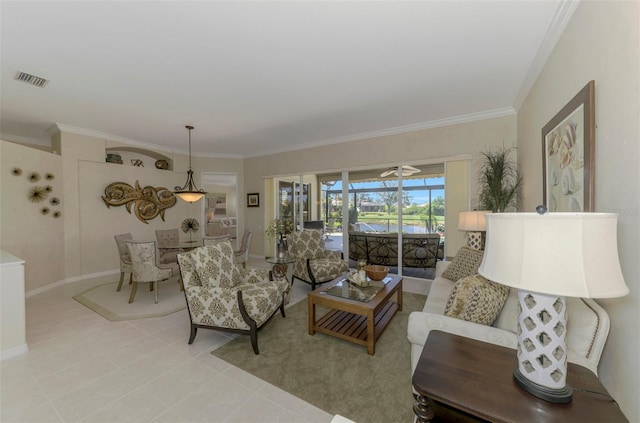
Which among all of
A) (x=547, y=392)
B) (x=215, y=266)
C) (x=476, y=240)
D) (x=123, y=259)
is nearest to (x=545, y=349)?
(x=547, y=392)

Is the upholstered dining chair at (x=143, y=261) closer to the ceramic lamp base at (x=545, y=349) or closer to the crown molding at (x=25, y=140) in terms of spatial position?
the crown molding at (x=25, y=140)

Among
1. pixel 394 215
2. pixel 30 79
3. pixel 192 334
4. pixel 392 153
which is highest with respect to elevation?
pixel 30 79

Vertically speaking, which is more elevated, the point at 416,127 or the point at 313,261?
the point at 416,127

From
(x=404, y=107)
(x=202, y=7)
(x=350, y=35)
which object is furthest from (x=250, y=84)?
(x=404, y=107)

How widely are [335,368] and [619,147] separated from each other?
237cm

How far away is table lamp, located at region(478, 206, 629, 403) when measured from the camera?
0.86m

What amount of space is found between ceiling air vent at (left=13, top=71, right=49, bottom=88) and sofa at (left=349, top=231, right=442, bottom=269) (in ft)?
16.6

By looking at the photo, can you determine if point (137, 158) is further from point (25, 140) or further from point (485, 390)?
point (485, 390)

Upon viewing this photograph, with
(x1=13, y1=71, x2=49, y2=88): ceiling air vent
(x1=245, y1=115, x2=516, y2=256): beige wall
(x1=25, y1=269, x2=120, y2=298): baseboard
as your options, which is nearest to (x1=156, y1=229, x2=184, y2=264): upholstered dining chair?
(x1=25, y1=269, x2=120, y2=298): baseboard

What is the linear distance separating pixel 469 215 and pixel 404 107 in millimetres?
1792

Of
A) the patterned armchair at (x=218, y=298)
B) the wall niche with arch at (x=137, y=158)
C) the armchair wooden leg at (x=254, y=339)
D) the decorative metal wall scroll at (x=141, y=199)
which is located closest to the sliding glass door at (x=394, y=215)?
the patterned armchair at (x=218, y=298)

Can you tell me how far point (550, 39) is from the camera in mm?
2061

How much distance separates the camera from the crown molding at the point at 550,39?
174 centimetres

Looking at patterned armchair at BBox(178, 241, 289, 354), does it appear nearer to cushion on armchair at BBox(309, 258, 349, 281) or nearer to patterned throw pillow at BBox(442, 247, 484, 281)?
cushion on armchair at BBox(309, 258, 349, 281)
